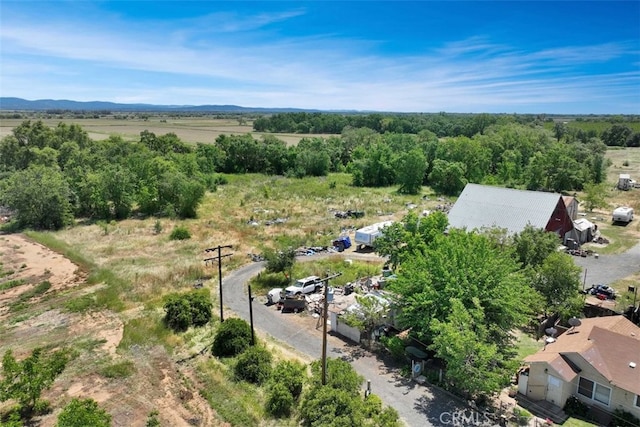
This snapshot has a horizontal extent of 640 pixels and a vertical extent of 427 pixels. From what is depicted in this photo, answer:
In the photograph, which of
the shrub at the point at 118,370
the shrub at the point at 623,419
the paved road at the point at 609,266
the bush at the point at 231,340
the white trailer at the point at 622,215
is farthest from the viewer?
the white trailer at the point at 622,215

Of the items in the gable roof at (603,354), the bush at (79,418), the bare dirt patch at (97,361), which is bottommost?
the bare dirt patch at (97,361)

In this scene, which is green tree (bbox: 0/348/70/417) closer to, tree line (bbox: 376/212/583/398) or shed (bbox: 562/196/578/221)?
tree line (bbox: 376/212/583/398)

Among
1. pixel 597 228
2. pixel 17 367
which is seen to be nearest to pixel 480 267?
pixel 17 367

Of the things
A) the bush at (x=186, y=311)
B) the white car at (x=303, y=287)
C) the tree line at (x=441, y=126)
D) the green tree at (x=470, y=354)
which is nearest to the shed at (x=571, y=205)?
the white car at (x=303, y=287)

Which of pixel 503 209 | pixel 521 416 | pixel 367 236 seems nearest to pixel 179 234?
pixel 367 236

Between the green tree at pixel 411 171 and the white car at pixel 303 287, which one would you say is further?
the green tree at pixel 411 171

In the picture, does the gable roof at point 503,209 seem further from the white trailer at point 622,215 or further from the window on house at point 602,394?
the window on house at point 602,394

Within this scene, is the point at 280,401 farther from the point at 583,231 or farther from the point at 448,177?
the point at 448,177
